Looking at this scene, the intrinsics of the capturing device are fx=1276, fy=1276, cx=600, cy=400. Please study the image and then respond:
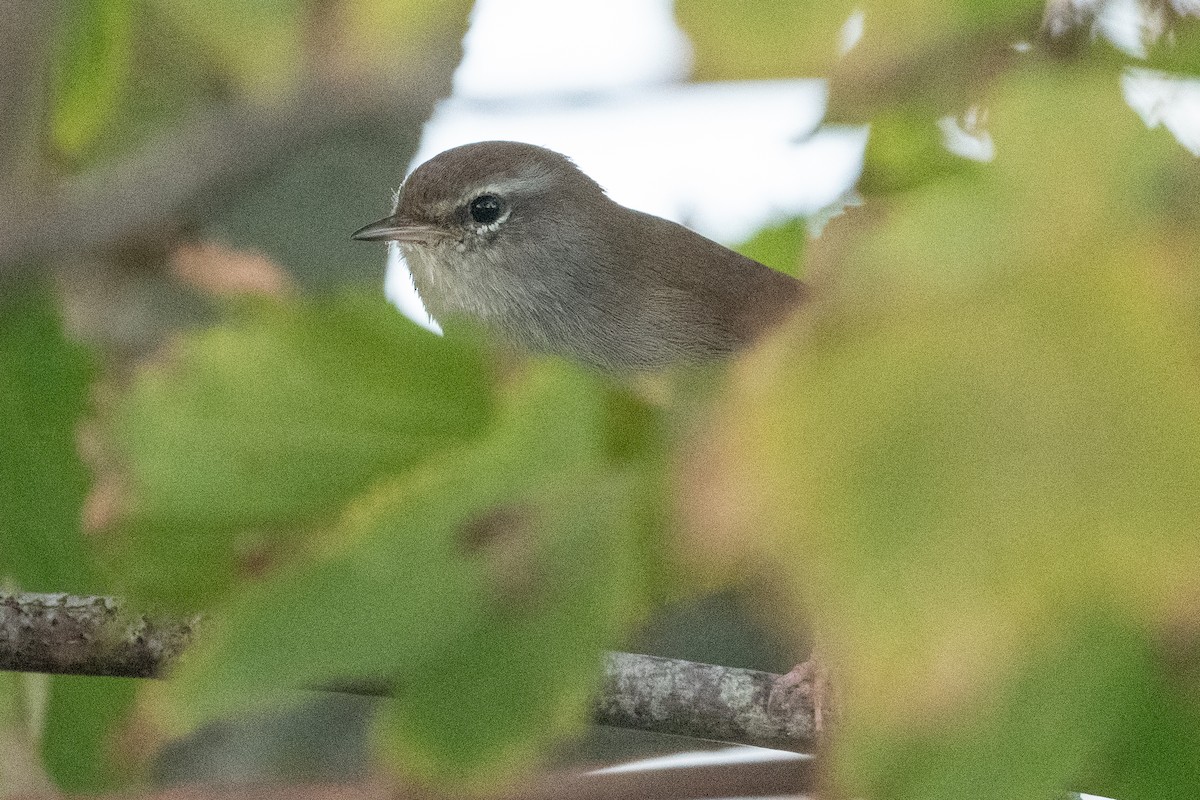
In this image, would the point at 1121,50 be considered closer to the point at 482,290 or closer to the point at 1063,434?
the point at 1063,434

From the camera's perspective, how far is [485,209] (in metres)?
4.27

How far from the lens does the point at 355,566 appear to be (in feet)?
1.76

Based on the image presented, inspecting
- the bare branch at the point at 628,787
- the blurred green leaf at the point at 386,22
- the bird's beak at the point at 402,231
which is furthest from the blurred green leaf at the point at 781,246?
the bird's beak at the point at 402,231

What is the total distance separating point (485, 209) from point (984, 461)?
12.9 feet

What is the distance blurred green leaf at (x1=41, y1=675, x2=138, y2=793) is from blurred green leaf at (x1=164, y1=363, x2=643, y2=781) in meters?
0.56

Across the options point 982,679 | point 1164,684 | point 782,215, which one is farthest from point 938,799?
point 782,215

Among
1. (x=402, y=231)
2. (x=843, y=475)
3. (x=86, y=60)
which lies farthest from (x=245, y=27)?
(x=402, y=231)

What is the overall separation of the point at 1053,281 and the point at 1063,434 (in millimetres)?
54

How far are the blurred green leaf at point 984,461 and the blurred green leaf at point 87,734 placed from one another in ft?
2.60

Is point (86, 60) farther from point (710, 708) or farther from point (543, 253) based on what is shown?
point (543, 253)

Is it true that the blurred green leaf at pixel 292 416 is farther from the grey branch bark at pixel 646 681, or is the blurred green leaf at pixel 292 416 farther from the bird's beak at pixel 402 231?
the bird's beak at pixel 402 231

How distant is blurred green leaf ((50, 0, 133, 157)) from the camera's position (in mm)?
1030

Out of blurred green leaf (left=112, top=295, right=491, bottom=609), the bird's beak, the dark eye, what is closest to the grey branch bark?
blurred green leaf (left=112, top=295, right=491, bottom=609)

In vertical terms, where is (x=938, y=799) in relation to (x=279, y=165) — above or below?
below
